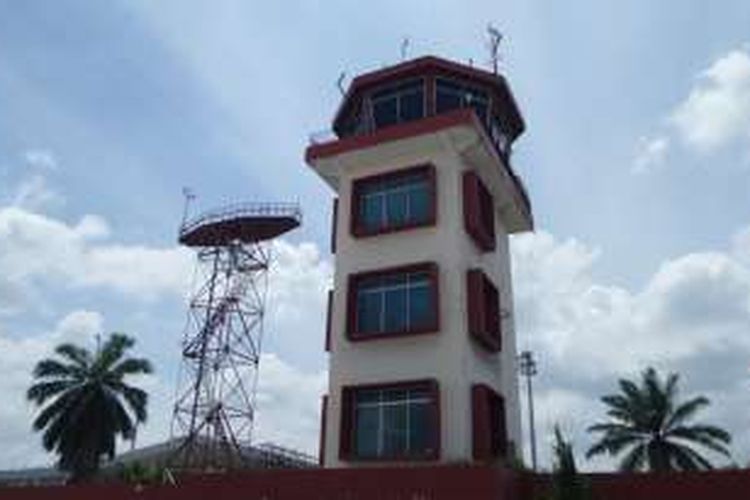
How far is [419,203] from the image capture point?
32281mm

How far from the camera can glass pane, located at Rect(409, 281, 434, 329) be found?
30055 millimetres

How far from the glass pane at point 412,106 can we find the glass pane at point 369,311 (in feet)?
22.2

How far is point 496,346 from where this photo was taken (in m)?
31.7

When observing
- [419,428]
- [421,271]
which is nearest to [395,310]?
→ [421,271]

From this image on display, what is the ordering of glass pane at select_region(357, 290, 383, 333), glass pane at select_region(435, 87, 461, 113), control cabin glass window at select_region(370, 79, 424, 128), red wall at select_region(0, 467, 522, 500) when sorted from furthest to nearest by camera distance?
control cabin glass window at select_region(370, 79, 424, 128) → glass pane at select_region(435, 87, 461, 113) → glass pane at select_region(357, 290, 383, 333) → red wall at select_region(0, 467, 522, 500)

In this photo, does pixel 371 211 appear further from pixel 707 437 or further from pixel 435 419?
pixel 707 437

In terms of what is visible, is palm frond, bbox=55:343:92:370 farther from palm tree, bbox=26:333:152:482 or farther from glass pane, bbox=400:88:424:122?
glass pane, bbox=400:88:424:122

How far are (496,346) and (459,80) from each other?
9913 mm

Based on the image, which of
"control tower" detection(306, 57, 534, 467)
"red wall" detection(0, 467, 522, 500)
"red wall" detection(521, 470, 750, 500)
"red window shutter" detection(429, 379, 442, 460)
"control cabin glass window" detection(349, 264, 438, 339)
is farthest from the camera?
"control cabin glass window" detection(349, 264, 438, 339)

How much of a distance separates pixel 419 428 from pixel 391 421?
1.10 metres

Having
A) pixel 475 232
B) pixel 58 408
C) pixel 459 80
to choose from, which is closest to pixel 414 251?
pixel 475 232

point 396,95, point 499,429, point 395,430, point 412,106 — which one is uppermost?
point 396,95

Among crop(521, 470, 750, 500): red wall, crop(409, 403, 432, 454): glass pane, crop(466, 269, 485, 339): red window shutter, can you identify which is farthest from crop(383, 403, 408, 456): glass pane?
crop(521, 470, 750, 500): red wall

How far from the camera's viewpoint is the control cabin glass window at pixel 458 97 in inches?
1332
